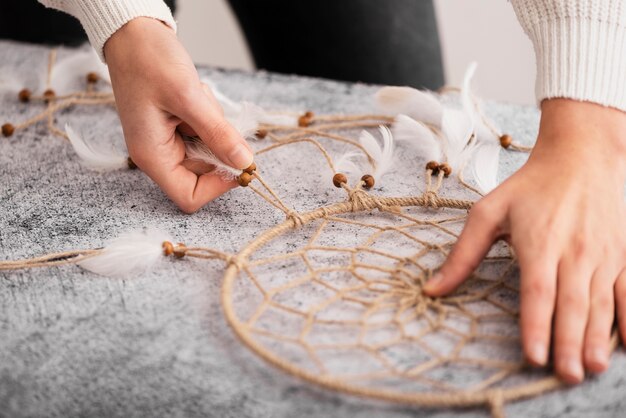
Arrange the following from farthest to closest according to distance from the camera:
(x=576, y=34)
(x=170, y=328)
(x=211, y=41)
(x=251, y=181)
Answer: (x=211, y=41)
(x=251, y=181)
(x=576, y=34)
(x=170, y=328)

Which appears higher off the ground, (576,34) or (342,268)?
(576,34)

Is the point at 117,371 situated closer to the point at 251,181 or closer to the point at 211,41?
the point at 251,181

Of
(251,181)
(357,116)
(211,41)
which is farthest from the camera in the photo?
(211,41)

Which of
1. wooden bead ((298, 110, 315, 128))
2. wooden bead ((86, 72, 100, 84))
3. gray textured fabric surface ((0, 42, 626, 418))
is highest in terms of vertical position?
wooden bead ((86, 72, 100, 84))

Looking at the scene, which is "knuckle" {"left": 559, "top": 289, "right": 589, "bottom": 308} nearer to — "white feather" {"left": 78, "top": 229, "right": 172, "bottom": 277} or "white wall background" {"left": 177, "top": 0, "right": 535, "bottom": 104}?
"white feather" {"left": 78, "top": 229, "right": 172, "bottom": 277}

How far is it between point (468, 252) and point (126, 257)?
334mm

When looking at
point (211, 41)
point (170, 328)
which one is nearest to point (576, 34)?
point (170, 328)

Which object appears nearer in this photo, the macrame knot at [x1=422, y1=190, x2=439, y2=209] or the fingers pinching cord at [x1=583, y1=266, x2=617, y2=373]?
the fingers pinching cord at [x1=583, y1=266, x2=617, y2=373]

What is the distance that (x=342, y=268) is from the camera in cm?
69

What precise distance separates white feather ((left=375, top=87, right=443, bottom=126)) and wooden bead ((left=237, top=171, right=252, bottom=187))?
262 millimetres

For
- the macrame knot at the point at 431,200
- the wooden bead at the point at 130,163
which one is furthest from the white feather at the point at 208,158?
the macrame knot at the point at 431,200

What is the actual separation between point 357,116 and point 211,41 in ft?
5.25

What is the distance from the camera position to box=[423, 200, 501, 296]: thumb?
2.09ft

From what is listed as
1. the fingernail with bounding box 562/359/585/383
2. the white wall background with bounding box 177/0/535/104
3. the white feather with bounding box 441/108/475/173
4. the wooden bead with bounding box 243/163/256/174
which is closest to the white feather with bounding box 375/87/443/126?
the white feather with bounding box 441/108/475/173
